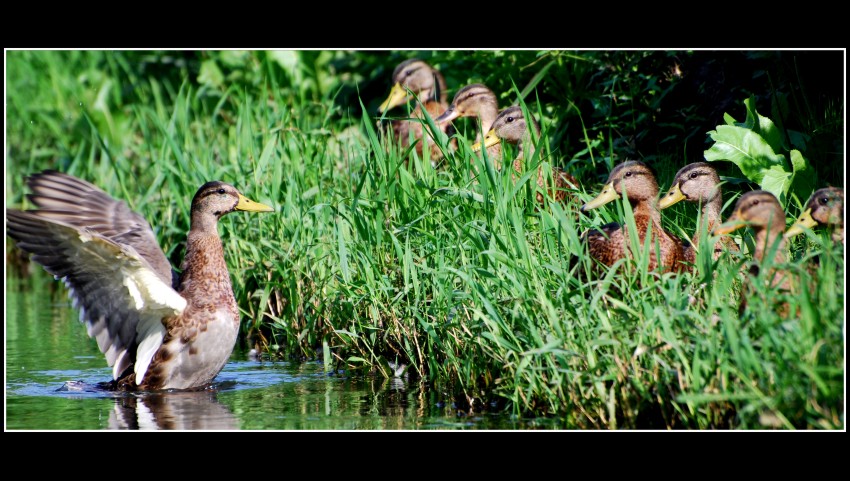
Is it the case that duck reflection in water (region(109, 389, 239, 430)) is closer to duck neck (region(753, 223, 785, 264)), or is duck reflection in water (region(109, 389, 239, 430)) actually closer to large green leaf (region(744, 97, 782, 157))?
duck neck (region(753, 223, 785, 264))

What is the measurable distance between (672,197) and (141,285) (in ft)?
9.35

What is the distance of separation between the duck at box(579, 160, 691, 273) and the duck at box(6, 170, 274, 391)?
1.83 metres

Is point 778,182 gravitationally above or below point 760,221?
above

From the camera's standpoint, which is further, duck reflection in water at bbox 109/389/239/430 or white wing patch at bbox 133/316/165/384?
white wing patch at bbox 133/316/165/384

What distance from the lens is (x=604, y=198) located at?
5871 mm

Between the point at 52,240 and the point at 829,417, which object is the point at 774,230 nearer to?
the point at 829,417

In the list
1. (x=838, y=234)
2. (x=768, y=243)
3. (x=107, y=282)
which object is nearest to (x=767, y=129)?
(x=768, y=243)

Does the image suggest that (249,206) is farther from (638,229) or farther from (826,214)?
(826,214)

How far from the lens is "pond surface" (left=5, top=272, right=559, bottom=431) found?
489 centimetres

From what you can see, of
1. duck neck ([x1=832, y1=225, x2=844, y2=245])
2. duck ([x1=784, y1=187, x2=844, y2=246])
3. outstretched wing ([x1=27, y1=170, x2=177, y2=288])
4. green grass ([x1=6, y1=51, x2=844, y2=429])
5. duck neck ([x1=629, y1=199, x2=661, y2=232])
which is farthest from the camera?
outstretched wing ([x1=27, y1=170, x2=177, y2=288])

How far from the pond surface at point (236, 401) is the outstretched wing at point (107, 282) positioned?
292 millimetres

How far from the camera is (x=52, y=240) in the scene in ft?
17.1

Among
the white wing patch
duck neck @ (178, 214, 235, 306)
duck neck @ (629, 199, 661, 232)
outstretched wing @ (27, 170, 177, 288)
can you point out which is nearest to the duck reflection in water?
the white wing patch

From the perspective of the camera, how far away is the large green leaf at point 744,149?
6020mm
